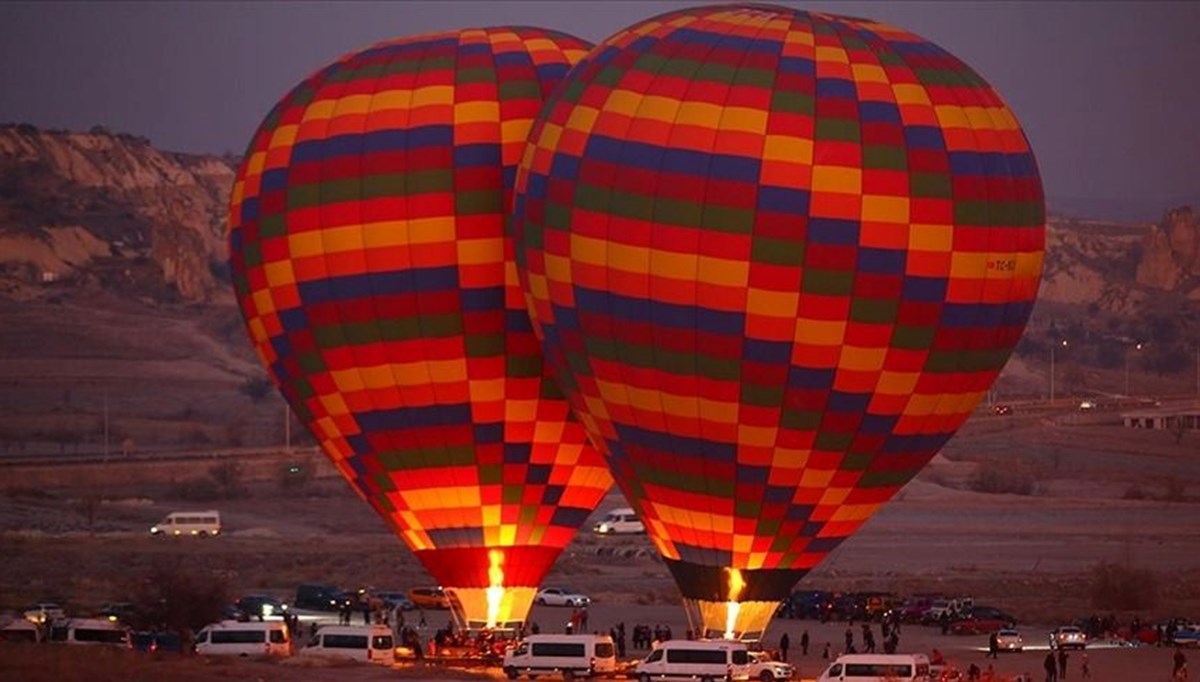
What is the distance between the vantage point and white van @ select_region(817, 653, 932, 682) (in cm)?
3325

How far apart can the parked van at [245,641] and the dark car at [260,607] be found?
560cm

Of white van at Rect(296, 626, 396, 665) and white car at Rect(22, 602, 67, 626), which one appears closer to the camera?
white van at Rect(296, 626, 396, 665)

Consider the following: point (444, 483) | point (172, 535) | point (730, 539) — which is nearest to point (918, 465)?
A: point (730, 539)

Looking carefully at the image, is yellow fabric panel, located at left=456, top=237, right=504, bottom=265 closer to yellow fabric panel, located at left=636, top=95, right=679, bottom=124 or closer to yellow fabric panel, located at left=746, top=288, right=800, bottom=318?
yellow fabric panel, located at left=636, top=95, right=679, bottom=124

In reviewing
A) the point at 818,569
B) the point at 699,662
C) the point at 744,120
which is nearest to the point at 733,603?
the point at 699,662

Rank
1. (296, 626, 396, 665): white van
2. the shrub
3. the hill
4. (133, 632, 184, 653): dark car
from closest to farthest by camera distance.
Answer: (296, 626, 396, 665): white van < (133, 632, 184, 653): dark car < the shrub < the hill

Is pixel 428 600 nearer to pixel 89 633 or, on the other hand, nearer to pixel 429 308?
pixel 89 633

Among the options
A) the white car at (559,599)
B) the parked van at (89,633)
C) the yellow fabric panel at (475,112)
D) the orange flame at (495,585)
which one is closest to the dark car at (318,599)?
the white car at (559,599)

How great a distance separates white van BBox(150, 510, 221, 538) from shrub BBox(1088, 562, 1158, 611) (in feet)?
77.2

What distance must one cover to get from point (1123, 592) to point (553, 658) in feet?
55.5

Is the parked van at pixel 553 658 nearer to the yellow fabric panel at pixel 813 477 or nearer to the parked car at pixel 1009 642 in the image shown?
the yellow fabric panel at pixel 813 477

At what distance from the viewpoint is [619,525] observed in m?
68.2

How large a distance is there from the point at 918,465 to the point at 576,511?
193 inches

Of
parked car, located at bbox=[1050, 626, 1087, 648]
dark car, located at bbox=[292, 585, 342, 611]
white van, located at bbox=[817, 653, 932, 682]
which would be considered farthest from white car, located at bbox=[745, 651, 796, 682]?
dark car, located at bbox=[292, 585, 342, 611]
